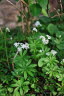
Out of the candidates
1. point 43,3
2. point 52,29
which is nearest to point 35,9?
point 43,3

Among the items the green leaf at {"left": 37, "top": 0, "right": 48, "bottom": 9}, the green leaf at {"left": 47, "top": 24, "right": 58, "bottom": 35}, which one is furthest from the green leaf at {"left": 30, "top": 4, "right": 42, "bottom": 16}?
the green leaf at {"left": 47, "top": 24, "right": 58, "bottom": 35}

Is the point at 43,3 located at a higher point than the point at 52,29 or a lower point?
higher

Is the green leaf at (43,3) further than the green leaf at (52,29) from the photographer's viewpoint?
A: No

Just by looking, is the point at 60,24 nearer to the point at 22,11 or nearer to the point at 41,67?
the point at 22,11

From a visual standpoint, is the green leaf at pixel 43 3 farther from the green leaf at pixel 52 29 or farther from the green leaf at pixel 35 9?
the green leaf at pixel 52 29

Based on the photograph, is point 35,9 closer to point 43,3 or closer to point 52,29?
point 43,3

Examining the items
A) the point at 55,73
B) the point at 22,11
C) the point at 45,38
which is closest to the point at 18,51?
the point at 45,38

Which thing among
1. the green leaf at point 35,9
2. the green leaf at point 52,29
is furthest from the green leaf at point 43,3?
the green leaf at point 52,29

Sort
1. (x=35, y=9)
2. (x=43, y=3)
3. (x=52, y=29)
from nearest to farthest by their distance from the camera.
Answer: (x=43, y=3) → (x=35, y=9) → (x=52, y=29)

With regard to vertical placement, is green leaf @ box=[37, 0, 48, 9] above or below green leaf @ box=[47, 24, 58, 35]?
above

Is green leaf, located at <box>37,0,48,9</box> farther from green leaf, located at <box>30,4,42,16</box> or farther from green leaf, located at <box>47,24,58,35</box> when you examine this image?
green leaf, located at <box>47,24,58,35</box>

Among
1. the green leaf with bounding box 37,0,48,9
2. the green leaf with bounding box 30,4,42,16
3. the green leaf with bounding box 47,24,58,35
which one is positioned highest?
the green leaf with bounding box 37,0,48,9
